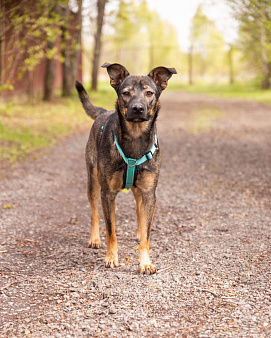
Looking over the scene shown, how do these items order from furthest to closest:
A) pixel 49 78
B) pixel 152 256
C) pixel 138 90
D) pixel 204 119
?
pixel 49 78
pixel 204 119
pixel 152 256
pixel 138 90

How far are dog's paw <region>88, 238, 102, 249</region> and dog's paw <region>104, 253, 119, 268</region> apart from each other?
52cm

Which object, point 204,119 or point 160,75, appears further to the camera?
point 204,119

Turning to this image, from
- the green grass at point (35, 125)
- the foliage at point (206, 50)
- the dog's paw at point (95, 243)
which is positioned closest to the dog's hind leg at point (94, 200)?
the dog's paw at point (95, 243)

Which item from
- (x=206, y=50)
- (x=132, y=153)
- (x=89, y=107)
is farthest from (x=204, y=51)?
(x=132, y=153)

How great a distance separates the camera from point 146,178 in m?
4.00

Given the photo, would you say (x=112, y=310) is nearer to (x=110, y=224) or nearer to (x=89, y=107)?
(x=110, y=224)

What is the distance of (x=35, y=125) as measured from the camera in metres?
12.4

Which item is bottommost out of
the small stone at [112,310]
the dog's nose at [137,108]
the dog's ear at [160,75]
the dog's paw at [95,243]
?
the dog's paw at [95,243]

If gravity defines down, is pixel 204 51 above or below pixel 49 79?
above

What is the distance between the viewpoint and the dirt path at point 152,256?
9.98 ft

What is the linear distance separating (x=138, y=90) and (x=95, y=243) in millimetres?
1860

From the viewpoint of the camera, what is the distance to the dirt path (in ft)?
9.98

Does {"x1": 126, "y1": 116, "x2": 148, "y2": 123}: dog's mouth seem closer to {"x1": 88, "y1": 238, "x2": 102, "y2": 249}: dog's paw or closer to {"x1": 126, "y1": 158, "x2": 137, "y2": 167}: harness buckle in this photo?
{"x1": 126, "y1": 158, "x2": 137, "y2": 167}: harness buckle

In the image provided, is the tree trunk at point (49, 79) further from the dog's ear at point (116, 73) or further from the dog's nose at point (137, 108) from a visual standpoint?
the dog's nose at point (137, 108)
